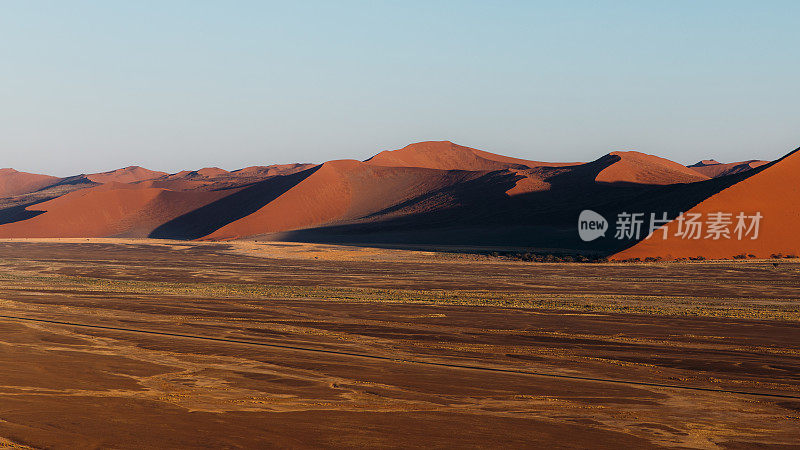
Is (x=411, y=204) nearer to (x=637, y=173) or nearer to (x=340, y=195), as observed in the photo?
(x=340, y=195)

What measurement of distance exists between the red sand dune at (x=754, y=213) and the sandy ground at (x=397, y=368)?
67.9ft

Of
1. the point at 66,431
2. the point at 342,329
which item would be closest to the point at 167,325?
the point at 342,329

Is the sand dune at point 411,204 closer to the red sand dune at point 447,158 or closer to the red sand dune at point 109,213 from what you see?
the red sand dune at point 109,213

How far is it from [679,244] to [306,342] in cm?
3604

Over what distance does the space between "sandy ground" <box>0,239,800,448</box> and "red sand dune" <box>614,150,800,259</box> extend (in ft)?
67.9

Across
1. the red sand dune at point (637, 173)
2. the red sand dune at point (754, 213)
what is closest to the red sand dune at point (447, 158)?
the red sand dune at point (637, 173)

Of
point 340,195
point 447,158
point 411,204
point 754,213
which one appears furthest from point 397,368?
point 447,158

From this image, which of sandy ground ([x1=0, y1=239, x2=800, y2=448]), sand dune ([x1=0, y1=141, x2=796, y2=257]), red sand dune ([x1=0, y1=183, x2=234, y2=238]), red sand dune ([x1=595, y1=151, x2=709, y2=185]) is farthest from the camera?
red sand dune ([x1=0, y1=183, x2=234, y2=238])

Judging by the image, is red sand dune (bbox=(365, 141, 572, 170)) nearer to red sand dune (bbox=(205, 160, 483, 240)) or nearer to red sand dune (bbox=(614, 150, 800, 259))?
red sand dune (bbox=(205, 160, 483, 240))

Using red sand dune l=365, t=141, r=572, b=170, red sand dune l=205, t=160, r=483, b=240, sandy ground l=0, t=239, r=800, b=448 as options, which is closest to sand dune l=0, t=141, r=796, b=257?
red sand dune l=205, t=160, r=483, b=240

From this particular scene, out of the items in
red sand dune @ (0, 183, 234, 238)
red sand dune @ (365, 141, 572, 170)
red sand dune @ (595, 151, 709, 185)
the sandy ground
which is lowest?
the sandy ground

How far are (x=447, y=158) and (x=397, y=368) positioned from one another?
12504cm

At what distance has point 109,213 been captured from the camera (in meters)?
111

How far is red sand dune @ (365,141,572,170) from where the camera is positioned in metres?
128
